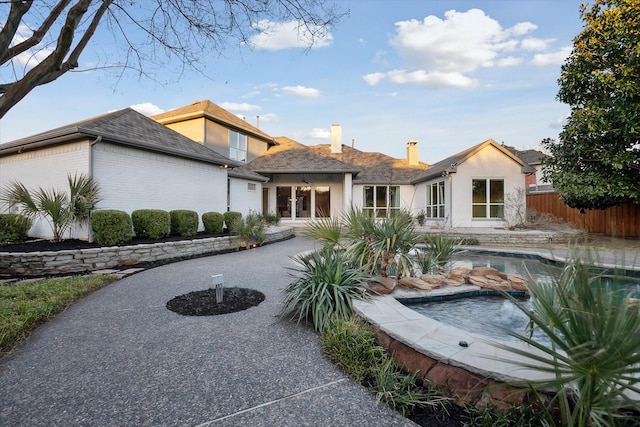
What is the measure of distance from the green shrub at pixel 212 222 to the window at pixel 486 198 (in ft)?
42.3

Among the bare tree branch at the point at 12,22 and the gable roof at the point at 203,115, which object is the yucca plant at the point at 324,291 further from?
the gable roof at the point at 203,115

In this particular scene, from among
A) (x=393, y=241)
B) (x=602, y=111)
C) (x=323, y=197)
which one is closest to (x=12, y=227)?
(x=393, y=241)

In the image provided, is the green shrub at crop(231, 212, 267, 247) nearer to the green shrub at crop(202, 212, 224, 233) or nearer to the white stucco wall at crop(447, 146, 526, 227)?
the green shrub at crop(202, 212, 224, 233)

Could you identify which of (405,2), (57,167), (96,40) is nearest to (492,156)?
(405,2)

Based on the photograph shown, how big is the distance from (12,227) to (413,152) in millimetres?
21987

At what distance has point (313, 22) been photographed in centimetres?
545

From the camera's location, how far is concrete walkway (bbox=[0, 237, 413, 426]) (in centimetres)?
239

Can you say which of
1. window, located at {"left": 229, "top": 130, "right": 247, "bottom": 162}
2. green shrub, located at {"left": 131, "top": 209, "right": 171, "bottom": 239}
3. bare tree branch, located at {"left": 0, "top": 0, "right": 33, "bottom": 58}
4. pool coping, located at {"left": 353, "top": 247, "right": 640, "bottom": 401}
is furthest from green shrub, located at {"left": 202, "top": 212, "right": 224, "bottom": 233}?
pool coping, located at {"left": 353, "top": 247, "right": 640, "bottom": 401}

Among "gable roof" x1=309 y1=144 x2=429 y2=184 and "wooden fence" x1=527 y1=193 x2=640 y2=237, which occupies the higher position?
"gable roof" x1=309 y1=144 x2=429 y2=184

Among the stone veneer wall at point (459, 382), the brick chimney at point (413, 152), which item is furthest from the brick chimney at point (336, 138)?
the stone veneer wall at point (459, 382)

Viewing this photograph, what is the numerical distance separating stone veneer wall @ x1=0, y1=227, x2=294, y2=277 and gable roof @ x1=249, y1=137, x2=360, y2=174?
9202 mm

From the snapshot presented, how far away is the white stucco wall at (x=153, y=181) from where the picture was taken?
9.27 meters

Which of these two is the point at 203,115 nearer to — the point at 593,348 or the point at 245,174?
the point at 245,174

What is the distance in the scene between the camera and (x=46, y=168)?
9938mm
